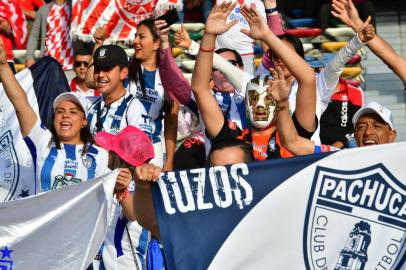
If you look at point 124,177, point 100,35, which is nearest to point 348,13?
point 124,177

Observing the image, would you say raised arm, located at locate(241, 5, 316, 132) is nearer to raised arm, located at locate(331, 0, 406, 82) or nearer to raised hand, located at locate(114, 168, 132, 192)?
raised arm, located at locate(331, 0, 406, 82)

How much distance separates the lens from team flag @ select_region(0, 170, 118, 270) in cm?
609

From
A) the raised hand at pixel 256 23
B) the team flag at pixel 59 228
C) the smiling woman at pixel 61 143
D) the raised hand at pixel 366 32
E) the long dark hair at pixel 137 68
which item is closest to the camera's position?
the team flag at pixel 59 228

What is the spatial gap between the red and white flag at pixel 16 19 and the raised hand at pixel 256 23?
464 centimetres

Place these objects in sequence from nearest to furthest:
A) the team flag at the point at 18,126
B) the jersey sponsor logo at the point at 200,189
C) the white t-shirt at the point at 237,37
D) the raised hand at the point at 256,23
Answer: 1. the jersey sponsor logo at the point at 200,189
2. the raised hand at the point at 256,23
3. the team flag at the point at 18,126
4. the white t-shirt at the point at 237,37

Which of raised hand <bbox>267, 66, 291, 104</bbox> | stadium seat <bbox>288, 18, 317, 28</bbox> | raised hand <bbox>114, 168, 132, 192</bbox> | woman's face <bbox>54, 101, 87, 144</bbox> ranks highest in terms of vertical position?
stadium seat <bbox>288, 18, 317, 28</bbox>

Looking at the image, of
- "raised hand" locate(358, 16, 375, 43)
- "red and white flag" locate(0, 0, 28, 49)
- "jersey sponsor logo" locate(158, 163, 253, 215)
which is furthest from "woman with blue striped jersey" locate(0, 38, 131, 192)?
"red and white flag" locate(0, 0, 28, 49)

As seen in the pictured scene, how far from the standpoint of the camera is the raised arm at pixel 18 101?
7.34 m

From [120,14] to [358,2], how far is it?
2.61 m

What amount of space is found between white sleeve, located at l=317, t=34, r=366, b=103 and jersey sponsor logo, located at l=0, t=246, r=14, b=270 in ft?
7.44

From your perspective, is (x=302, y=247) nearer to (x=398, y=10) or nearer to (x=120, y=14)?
(x=120, y=14)

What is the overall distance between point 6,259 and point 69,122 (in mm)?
1308

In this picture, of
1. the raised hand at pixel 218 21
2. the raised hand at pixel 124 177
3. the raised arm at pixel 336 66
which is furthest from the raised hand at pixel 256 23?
the raised hand at pixel 124 177

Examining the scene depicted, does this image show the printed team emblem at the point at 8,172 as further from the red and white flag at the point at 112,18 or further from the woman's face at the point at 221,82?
the red and white flag at the point at 112,18
